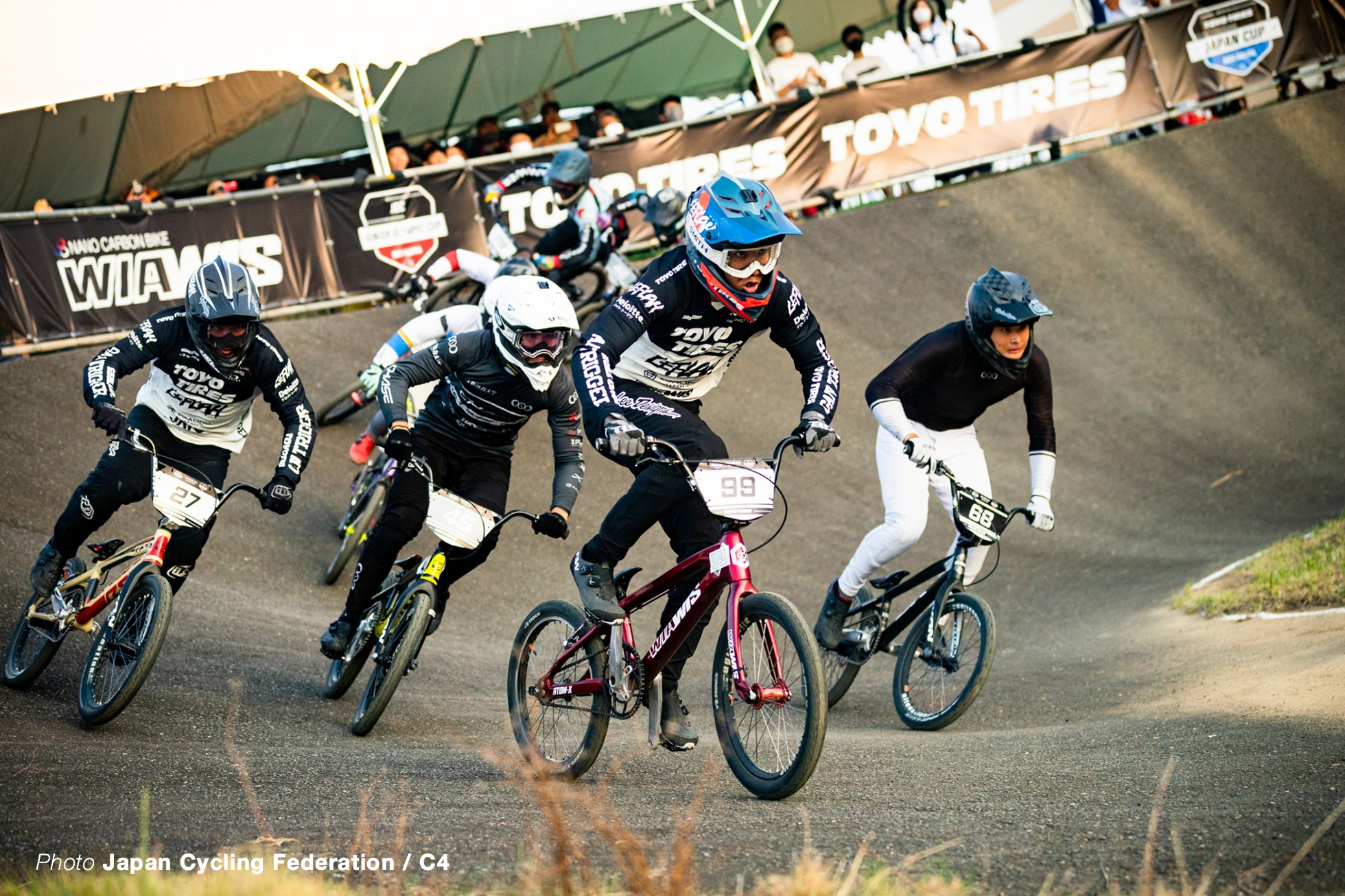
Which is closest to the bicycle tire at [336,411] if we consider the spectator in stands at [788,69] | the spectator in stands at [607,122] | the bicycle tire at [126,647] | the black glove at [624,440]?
the bicycle tire at [126,647]

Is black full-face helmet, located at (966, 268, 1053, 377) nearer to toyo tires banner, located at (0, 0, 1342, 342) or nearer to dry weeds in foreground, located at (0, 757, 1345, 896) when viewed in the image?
dry weeds in foreground, located at (0, 757, 1345, 896)

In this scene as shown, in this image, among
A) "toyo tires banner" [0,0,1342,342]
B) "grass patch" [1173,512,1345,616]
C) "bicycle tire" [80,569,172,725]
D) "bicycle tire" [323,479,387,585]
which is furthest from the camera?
"toyo tires banner" [0,0,1342,342]

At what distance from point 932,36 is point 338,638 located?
13234mm

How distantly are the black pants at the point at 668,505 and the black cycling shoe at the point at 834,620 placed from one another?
1891 mm

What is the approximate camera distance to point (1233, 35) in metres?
16.7

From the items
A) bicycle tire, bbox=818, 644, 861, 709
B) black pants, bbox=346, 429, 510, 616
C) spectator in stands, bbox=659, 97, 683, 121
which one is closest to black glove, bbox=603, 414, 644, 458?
black pants, bbox=346, 429, 510, 616

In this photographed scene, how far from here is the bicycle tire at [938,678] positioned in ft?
21.2

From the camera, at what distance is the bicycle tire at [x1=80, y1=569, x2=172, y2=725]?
5934 millimetres

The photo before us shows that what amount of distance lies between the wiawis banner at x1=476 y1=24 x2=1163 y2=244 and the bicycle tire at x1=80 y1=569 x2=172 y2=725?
10491mm

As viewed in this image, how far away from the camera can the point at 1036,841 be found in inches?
157

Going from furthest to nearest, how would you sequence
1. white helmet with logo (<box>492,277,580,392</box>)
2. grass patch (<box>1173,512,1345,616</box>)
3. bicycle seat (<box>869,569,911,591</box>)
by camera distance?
1. grass patch (<box>1173,512,1345,616</box>)
2. bicycle seat (<box>869,569,911,591</box>)
3. white helmet with logo (<box>492,277,580,392</box>)

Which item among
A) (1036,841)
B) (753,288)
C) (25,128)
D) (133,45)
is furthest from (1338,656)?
(25,128)

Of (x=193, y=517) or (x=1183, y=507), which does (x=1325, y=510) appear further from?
(x=193, y=517)

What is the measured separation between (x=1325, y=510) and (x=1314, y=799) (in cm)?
795
